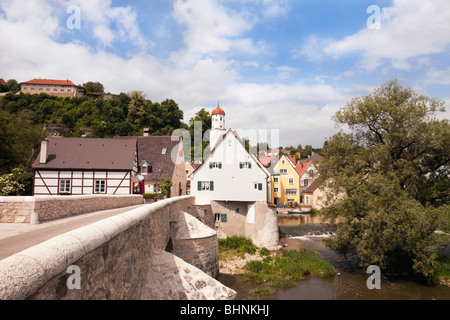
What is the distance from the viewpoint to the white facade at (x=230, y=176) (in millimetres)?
28641

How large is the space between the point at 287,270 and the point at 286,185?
3866cm

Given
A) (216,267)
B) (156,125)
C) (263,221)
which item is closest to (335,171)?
(263,221)

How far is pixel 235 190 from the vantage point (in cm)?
2891

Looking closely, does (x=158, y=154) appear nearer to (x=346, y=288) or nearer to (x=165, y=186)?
(x=165, y=186)

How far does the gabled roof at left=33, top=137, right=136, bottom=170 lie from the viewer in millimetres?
32406

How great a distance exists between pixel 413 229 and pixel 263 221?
12579 mm

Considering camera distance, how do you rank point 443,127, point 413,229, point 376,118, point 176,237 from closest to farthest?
1. point 176,237
2. point 413,229
3. point 443,127
4. point 376,118

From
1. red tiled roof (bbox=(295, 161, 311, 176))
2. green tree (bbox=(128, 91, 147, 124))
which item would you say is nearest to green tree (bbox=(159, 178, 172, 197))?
red tiled roof (bbox=(295, 161, 311, 176))

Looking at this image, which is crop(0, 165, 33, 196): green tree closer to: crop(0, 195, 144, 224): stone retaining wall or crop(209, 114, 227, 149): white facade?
crop(0, 195, 144, 224): stone retaining wall
